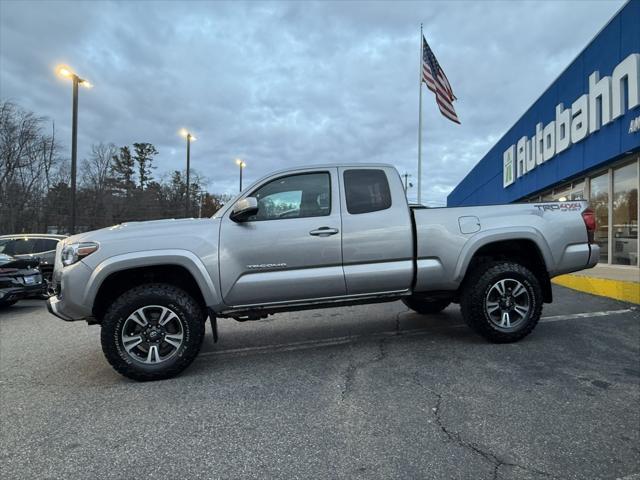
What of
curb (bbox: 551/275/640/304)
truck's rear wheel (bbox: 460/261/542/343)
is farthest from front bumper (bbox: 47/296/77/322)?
curb (bbox: 551/275/640/304)

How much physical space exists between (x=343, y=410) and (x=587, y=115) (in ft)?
45.9

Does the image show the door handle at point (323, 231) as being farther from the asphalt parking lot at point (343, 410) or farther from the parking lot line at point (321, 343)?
the parking lot line at point (321, 343)

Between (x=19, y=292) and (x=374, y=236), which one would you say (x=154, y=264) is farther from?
(x=19, y=292)

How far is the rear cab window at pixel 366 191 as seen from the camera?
4656 mm

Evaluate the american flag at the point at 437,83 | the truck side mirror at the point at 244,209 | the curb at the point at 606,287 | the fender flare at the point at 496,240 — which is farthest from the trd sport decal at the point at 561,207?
the american flag at the point at 437,83

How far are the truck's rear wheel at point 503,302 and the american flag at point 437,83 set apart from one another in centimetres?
1483

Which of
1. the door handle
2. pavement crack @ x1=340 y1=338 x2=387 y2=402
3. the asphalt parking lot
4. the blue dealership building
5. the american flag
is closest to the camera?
the asphalt parking lot

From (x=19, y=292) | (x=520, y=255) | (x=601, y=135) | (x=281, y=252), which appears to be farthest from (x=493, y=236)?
(x=601, y=135)

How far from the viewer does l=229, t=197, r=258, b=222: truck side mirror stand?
163 inches

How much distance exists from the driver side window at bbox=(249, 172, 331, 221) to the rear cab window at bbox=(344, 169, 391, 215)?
24 centimetres

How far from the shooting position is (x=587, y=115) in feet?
43.5

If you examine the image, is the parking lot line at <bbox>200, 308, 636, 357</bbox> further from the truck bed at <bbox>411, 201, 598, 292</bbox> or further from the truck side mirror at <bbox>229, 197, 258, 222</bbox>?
the truck side mirror at <bbox>229, 197, 258, 222</bbox>

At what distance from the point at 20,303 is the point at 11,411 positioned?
8045 millimetres

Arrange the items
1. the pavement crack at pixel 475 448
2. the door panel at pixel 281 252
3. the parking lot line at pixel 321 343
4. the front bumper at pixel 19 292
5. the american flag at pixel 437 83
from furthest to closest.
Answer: the american flag at pixel 437 83 < the front bumper at pixel 19 292 < the parking lot line at pixel 321 343 < the door panel at pixel 281 252 < the pavement crack at pixel 475 448
